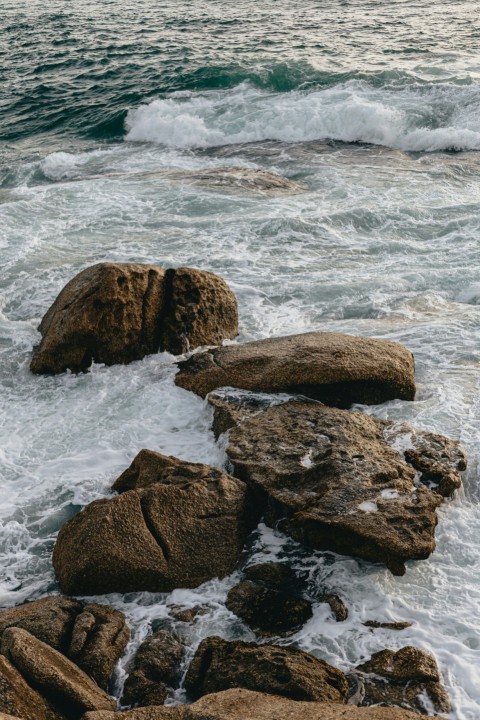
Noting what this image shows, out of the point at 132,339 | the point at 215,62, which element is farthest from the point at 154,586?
the point at 215,62

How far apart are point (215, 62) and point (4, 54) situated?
800 centimetres

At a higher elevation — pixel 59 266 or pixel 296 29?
pixel 296 29

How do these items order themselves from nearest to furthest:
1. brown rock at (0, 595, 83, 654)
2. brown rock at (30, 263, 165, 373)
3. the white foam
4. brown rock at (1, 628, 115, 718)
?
brown rock at (1, 628, 115, 718), brown rock at (0, 595, 83, 654), brown rock at (30, 263, 165, 373), the white foam

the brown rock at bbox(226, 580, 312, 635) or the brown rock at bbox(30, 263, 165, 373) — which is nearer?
the brown rock at bbox(226, 580, 312, 635)

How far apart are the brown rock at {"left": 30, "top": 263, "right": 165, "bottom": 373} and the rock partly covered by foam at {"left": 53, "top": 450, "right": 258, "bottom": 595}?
2877 mm

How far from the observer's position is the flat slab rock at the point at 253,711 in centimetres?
437

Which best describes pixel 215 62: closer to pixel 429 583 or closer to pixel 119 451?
pixel 119 451

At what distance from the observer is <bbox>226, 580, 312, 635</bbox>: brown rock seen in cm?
553

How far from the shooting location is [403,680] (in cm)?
505

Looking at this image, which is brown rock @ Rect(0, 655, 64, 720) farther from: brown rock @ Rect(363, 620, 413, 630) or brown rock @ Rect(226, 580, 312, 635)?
brown rock @ Rect(363, 620, 413, 630)

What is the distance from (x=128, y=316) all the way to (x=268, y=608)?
436cm

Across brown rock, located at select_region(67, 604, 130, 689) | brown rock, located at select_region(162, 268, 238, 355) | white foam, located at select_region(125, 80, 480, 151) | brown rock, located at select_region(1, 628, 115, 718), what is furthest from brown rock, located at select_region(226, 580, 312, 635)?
white foam, located at select_region(125, 80, 480, 151)

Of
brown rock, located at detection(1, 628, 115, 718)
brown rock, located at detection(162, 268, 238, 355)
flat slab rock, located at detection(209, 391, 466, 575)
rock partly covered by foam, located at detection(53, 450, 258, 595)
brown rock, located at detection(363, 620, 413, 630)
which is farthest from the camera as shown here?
brown rock, located at detection(162, 268, 238, 355)

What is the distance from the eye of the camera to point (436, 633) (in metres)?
5.43
